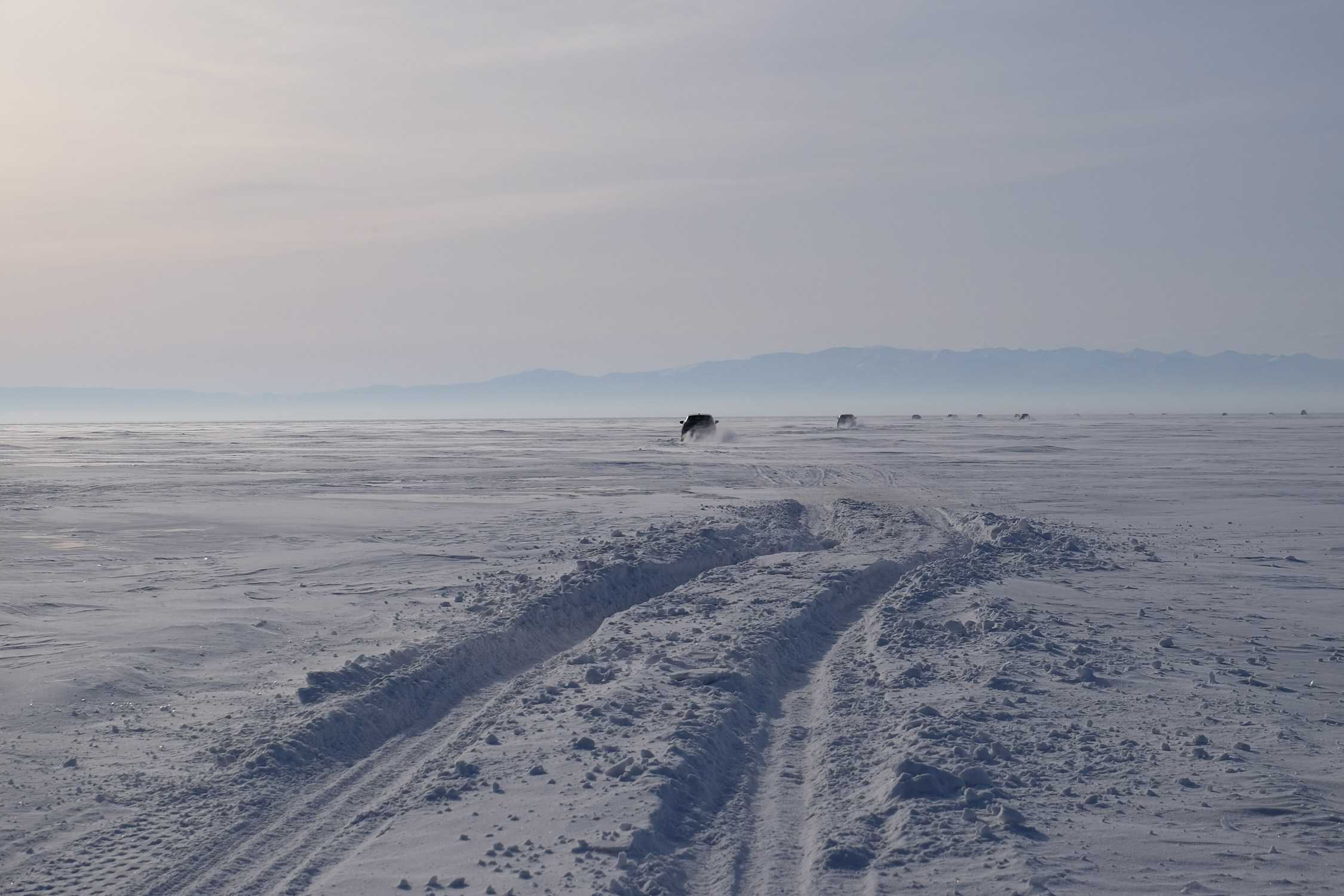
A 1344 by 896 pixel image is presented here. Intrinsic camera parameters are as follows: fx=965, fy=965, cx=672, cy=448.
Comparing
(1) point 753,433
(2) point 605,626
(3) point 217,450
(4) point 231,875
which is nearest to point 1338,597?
(2) point 605,626

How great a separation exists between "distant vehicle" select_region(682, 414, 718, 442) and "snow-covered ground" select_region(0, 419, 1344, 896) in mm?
37981

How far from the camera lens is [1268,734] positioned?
22.9ft

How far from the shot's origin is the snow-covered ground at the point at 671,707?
203 inches

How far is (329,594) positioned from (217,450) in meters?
Result: 42.7

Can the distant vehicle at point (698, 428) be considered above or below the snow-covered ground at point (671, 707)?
above

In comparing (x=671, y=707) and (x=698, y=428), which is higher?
(x=698, y=428)

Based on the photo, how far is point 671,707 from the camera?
24.9 ft

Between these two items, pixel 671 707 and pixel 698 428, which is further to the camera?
pixel 698 428

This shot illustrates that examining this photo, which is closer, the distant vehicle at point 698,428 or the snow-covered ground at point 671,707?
the snow-covered ground at point 671,707

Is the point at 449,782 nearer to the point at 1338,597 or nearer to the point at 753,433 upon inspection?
the point at 1338,597

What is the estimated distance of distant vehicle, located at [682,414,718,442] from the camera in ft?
188

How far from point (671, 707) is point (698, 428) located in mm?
50652

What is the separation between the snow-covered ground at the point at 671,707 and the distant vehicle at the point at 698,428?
37981mm

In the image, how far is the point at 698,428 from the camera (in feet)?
191
